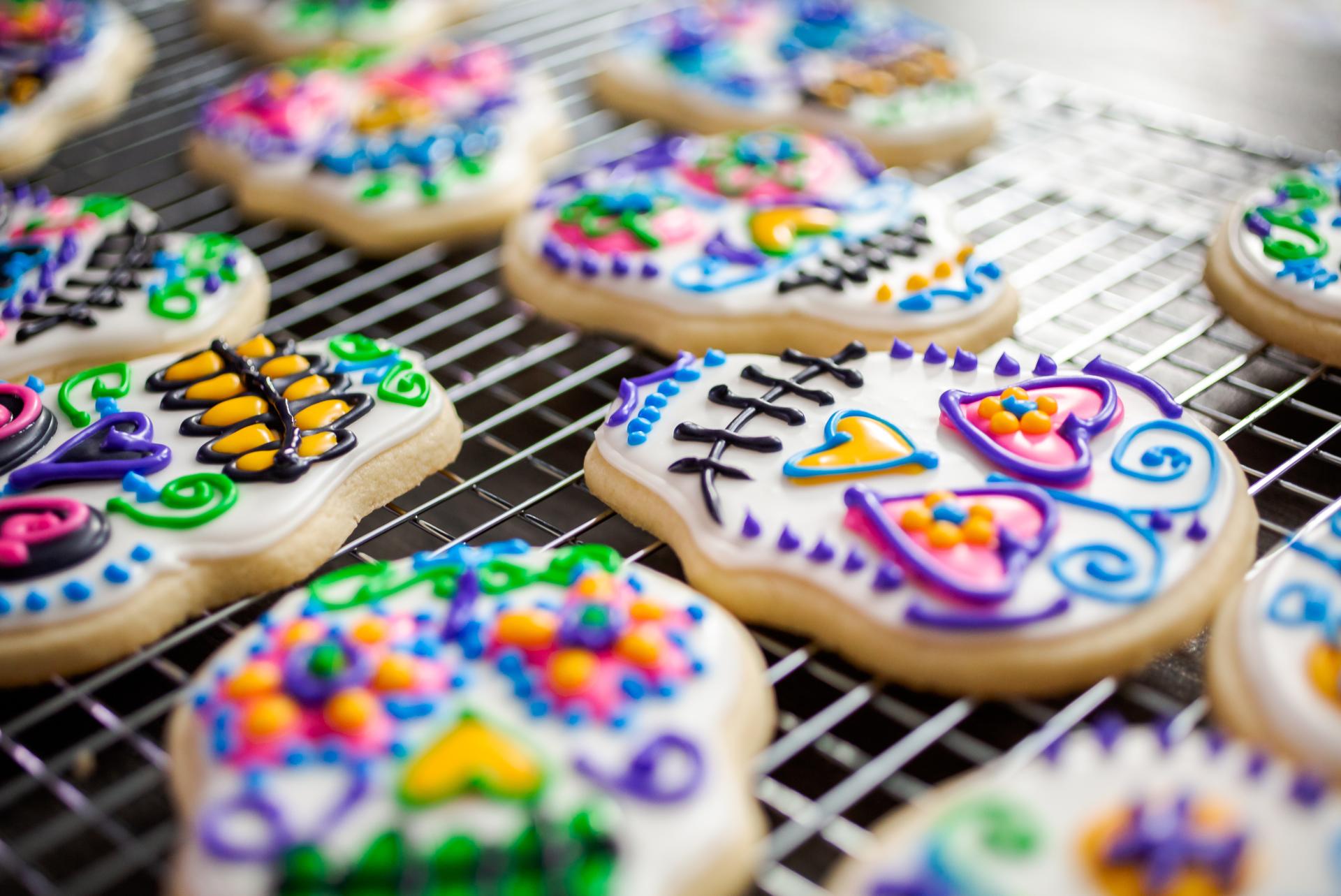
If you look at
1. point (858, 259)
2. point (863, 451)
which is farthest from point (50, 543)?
point (858, 259)

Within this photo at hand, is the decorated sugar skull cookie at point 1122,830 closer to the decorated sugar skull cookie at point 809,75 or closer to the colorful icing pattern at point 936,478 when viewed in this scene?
the colorful icing pattern at point 936,478

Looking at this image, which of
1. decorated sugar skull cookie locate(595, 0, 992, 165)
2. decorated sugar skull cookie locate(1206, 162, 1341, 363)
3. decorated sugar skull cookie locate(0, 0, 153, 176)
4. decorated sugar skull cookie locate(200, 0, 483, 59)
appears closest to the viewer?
decorated sugar skull cookie locate(1206, 162, 1341, 363)

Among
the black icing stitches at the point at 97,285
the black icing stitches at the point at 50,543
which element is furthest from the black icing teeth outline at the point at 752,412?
the black icing stitches at the point at 97,285

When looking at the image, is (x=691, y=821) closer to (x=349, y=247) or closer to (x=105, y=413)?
(x=105, y=413)

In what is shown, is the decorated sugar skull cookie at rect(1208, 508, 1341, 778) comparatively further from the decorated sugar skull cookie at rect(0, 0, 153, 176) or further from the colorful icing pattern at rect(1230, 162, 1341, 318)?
the decorated sugar skull cookie at rect(0, 0, 153, 176)

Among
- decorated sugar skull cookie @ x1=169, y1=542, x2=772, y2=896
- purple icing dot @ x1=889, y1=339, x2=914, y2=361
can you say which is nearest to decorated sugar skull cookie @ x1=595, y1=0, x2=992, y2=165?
purple icing dot @ x1=889, y1=339, x2=914, y2=361

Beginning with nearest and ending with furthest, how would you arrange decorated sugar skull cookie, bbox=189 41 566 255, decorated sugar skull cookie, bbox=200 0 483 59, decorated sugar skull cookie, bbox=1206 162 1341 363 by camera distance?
1. decorated sugar skull cookie, bbox=1206 162 1341 363
2. decorated sugar skull cookie, bbox=189 41 566 255
3. decorated sugar skull cookie, bbox=200 0 483 59

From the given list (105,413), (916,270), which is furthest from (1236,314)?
(105,413)
